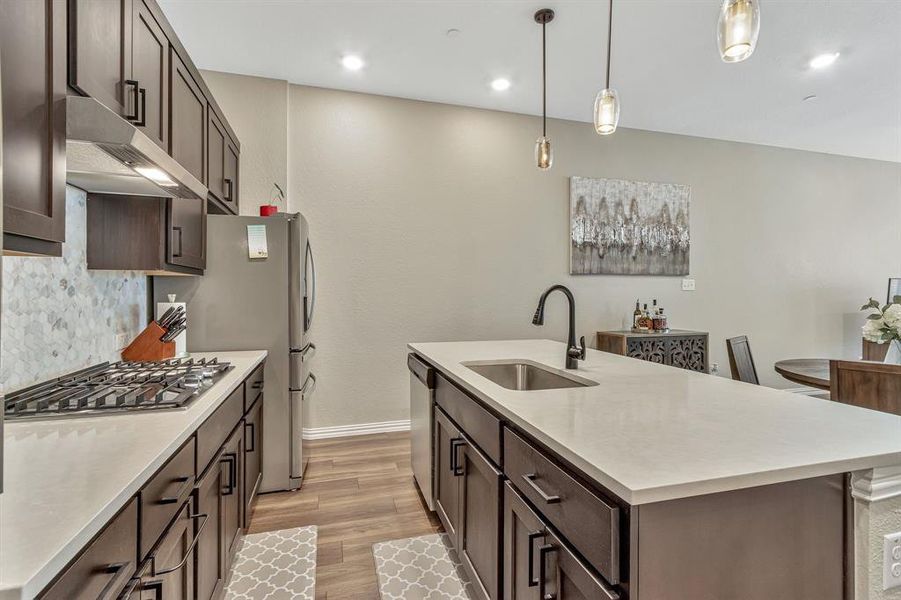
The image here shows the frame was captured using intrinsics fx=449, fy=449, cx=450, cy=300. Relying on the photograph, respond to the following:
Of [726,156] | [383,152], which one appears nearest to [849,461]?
[383,152]

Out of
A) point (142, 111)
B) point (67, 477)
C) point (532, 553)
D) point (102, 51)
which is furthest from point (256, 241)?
point (532, 553)

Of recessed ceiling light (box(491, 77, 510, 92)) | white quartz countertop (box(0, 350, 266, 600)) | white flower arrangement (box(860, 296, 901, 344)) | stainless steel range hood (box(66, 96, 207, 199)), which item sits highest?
recessed ceiling light (box(491, 77, 510, 92))

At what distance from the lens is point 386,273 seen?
383 centimetres

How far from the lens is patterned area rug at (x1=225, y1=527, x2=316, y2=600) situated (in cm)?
182

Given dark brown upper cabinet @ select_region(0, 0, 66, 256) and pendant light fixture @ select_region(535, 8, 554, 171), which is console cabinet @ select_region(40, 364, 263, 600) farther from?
pendant light fixture @ select_region(535, 8, 554, 171)

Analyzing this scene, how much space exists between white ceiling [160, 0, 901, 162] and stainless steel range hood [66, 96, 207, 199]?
4.81 feet

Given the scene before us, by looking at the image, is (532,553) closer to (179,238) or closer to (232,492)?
(232,492)

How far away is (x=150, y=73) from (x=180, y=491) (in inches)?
67.7

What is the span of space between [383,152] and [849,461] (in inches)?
141

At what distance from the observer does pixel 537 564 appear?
3.80 ft

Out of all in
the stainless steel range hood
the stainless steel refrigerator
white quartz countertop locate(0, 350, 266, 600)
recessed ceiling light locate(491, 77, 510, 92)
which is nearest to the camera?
white quartz countertop locate(0, 350, 266, 600)

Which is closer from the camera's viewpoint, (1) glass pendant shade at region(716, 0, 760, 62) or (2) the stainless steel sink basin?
(1) glass pendant shade at region(716, 0, 760, 62)

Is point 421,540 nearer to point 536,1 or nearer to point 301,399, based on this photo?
point 301,399

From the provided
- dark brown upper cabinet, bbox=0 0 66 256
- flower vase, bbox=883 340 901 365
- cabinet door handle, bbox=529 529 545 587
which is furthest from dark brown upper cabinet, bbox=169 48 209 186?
flower vase, bbox=883 340 901 365
